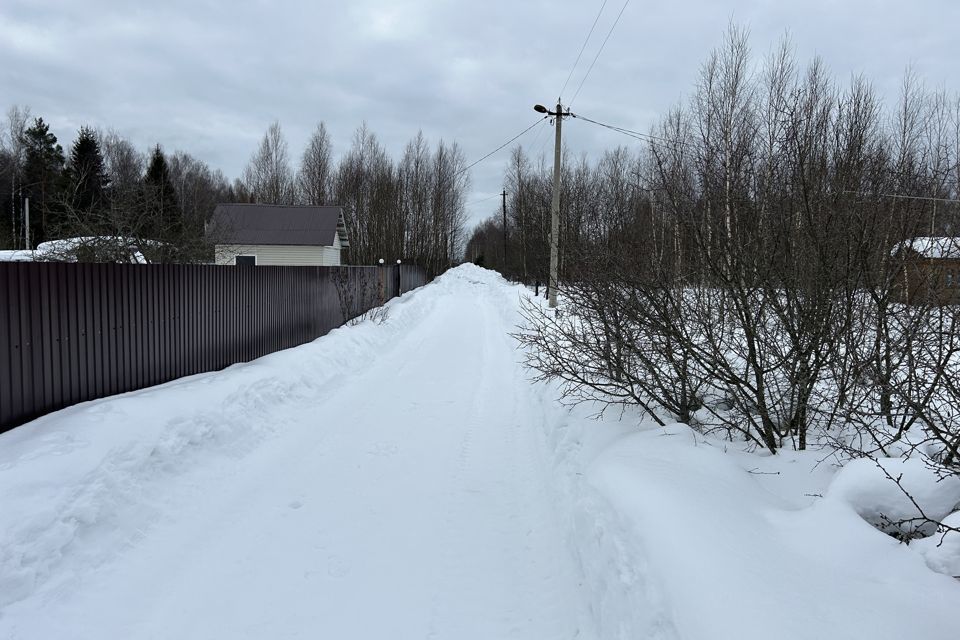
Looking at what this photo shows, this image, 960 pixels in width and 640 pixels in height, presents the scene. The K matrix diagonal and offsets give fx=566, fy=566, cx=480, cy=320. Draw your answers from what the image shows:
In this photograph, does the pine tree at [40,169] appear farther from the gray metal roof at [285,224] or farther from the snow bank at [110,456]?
the snow bank at [110,456]

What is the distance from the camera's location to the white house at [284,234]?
32156mm

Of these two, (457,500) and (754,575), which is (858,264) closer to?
(754,575)

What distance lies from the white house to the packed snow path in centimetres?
2652

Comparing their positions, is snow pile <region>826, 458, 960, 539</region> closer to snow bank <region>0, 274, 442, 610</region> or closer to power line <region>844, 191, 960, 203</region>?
power line <region>844, 191, 960, 203</region>

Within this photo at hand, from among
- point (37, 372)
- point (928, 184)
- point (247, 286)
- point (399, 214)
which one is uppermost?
point (399, 214)

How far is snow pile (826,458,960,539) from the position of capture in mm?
2941

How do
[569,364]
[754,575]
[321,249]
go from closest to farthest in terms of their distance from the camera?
1. [754,575]
2. [569,364]
3. [321,249]

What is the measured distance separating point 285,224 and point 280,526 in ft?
104

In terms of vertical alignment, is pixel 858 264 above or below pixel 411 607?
above

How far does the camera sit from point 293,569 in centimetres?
346

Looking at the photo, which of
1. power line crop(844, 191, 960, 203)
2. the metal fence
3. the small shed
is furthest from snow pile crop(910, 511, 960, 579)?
the metal fence

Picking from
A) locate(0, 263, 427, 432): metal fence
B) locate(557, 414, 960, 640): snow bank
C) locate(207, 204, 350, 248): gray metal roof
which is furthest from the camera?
locate(207, 204, 350, 248): gray metal roof

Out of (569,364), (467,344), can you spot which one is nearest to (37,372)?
(569,364)

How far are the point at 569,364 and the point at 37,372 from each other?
4889 mm
